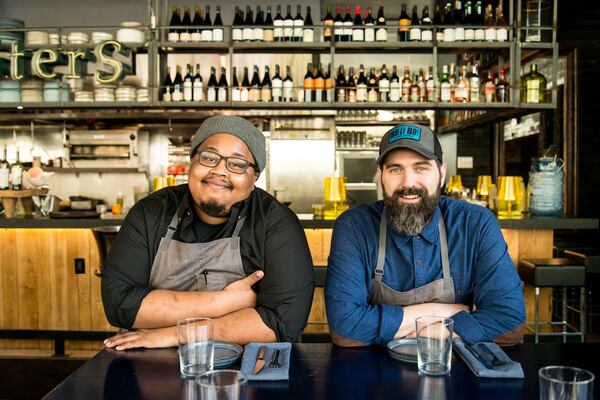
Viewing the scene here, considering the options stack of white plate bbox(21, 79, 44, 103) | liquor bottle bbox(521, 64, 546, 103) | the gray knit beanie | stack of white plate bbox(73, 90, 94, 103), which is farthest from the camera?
stack of white plate bbox(73, 90, 94, 103)

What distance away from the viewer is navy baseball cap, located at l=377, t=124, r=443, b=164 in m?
1.94

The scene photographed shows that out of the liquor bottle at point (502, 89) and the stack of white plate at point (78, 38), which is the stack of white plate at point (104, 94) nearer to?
the stack of white plate at point (78, 38)

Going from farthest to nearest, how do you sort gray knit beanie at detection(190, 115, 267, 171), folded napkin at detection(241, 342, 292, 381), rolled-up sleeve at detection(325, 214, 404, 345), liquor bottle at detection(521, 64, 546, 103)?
liquor bottle at detection(521, 64, 546, 103)
gray knit beanie at detection(190, 115, 267, 171)
rolled-up sleeve at detection(325, 214, 404, 345)
folded napkin at detection(241, 342, 292, 381)

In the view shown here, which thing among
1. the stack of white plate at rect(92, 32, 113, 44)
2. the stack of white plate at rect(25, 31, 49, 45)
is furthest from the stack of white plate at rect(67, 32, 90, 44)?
the stack of white plate at rect(25, 31, 49, 45)

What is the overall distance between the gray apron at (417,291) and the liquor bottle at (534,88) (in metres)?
3.18

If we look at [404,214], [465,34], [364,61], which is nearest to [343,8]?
[364,61]

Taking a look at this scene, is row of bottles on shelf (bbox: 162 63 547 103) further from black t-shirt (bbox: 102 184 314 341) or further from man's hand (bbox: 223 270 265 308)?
man's hand (bbox: 223 270 265 308)

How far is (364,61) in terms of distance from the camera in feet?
23.6

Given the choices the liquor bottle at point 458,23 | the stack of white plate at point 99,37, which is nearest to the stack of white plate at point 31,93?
the stack of white plate at point 99,37

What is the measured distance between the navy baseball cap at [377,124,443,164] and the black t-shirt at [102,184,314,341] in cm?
41

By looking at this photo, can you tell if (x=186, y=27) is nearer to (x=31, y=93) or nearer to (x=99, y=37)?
(x=99, y=37)

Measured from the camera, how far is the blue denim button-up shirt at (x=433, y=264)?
73.0 inches

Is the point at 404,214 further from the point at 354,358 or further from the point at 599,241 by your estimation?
the point at 599,241

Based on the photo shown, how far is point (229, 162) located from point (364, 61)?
18.3 ft
